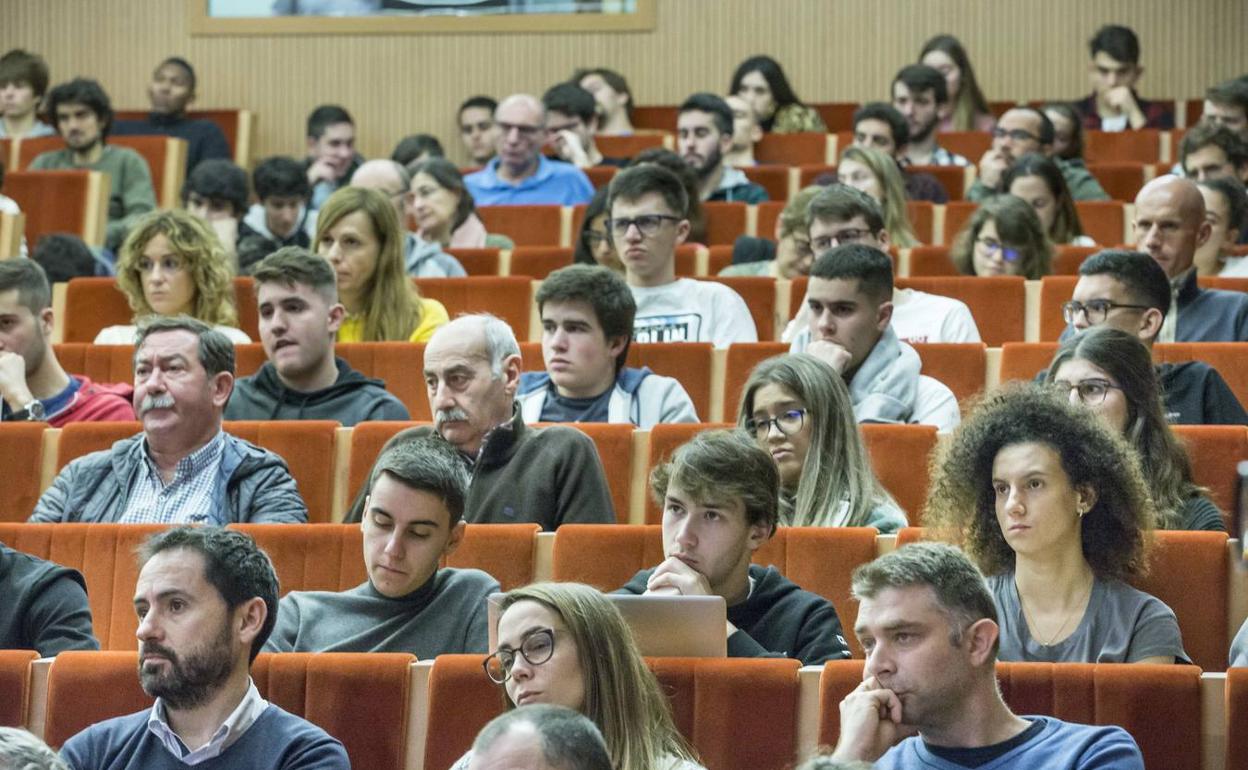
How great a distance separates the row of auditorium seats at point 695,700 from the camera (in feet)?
3.28

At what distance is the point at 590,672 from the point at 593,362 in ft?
2.11

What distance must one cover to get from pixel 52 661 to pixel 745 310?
3.09 ft

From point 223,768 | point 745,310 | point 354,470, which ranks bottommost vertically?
point 223,768

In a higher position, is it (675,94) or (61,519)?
(675,94)

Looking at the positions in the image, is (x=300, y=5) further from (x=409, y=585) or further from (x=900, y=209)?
(x=409, y=585)

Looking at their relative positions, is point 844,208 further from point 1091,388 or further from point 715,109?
point 715,109

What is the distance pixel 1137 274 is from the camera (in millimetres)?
1544

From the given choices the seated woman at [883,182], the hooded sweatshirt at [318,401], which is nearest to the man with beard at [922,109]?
the seated woman at [883,182]

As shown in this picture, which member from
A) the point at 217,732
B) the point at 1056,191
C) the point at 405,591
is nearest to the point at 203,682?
the point at 217,732

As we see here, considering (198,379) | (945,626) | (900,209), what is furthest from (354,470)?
(900,209)

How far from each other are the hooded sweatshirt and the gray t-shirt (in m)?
0.65

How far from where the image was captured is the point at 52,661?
1.10 metres

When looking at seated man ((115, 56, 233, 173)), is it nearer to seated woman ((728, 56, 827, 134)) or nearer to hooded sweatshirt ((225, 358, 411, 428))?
seated woman ((728, 56, 827, 134))

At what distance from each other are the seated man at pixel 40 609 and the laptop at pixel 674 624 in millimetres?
292
